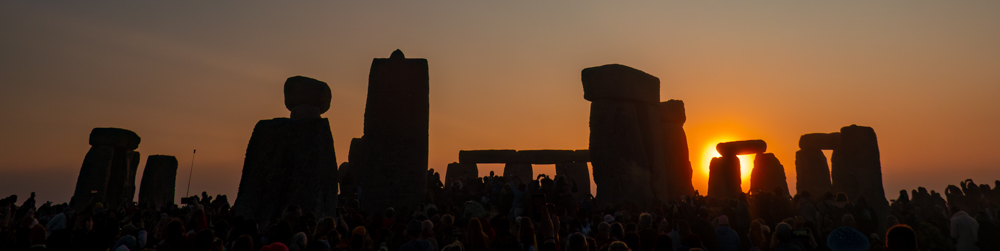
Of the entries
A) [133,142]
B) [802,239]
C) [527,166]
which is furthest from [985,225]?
[527,166]

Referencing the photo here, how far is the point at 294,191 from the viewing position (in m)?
9.98

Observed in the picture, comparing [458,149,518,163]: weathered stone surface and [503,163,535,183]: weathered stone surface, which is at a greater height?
[458,149,518,163]: weathered stone surface

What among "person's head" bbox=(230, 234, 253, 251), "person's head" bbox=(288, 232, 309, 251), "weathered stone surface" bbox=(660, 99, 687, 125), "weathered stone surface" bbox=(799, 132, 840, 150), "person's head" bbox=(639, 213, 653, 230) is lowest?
"person's head" bbox=(288, 232, 309, 251)

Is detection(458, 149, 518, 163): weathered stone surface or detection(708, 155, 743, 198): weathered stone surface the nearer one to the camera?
detection(708, 155, 743, 198): weathered stone surface

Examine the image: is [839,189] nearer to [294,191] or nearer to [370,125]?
[370,125]

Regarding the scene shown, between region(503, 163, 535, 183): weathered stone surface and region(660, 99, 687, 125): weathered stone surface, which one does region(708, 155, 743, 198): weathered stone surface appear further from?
region(503, 163, 535, 183): weathered stone surface

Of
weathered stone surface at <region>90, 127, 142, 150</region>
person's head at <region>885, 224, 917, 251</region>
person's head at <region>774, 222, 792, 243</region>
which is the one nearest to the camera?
person's head at <region>885, 224, 917, 251</region>

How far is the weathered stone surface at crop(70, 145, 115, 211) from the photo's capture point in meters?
19.3

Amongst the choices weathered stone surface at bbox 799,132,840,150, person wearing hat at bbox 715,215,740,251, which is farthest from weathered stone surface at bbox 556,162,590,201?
person wearing hat at bbox 715,215,740,251

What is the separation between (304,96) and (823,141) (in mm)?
20335

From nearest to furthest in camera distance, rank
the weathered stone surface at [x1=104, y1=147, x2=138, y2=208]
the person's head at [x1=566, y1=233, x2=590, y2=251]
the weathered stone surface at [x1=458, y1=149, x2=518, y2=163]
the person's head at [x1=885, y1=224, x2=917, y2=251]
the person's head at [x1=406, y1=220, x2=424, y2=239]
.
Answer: the person's head at [x1=885, y1=224, x2=917, y2=251] < the person's head at [x1=566, y1=233, x2=590, y2=251] < the person's head at [x1=406, y1=220, x2=424, y2=239] < the weathered stone surface at [x1=104, y1=147, x2=138, y2=208] < the weathered stone surface at [x1=458, y1=149, x2=518, y2=163]

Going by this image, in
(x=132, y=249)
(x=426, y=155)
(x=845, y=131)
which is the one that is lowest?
(x=132, y=249)

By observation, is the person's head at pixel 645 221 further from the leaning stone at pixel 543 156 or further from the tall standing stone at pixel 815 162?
the leaning stone at pixel 543 156

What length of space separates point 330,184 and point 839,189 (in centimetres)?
1681
